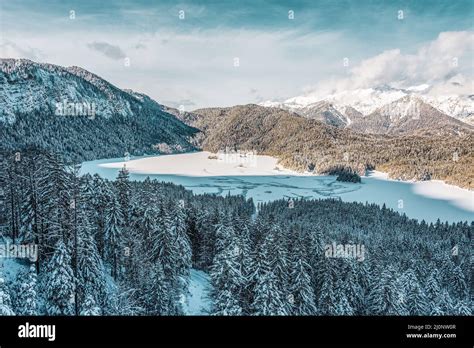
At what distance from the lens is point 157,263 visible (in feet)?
75.5

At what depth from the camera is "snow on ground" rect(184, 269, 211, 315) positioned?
24.0 metres

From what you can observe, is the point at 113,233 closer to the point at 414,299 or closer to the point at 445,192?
the point at 414,299

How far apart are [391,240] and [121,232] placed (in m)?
52.2

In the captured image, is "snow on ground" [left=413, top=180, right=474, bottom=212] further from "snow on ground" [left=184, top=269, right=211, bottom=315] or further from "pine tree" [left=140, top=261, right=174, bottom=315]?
"pine tree" [left=140, top=261, right=174, bottom=315]

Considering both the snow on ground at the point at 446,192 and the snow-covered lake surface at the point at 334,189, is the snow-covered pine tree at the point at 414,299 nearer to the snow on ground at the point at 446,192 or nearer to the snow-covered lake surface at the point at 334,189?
the snow-covered lake surface at the point at 334,189

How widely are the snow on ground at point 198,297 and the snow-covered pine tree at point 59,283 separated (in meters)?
8.49

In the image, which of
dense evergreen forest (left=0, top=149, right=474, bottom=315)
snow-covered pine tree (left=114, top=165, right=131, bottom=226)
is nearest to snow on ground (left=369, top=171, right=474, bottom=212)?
dense evergreen forest (left=0, top=149, right=474, bottom=315)

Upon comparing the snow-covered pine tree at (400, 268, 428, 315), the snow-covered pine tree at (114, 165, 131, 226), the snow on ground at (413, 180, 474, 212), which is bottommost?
the snow on ground at (413, 180, 474, 212)

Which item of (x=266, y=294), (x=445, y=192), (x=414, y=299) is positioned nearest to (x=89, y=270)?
(x=266, y=294)

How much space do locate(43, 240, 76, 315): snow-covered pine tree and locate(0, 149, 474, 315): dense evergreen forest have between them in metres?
0.05

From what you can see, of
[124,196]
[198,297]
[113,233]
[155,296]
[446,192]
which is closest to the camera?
[155,296]

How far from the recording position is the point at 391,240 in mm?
64750

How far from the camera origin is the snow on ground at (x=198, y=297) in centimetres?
2403

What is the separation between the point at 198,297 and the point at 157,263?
5.98m
